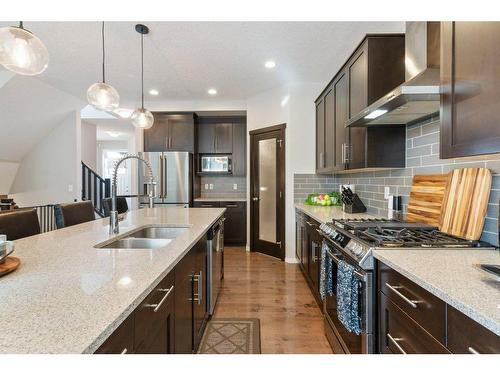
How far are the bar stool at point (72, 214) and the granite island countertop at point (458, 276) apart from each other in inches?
90.3

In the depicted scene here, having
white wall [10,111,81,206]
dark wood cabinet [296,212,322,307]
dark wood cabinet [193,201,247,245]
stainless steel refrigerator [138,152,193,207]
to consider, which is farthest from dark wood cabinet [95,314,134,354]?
white wall [10,111,81,206]

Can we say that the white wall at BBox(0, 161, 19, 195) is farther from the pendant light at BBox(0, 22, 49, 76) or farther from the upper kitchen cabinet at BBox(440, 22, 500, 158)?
the upper kitchen cabinet at BBox(440, 22, 500, 158)

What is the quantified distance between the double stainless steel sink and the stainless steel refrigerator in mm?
2728

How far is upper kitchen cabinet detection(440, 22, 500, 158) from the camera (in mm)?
911

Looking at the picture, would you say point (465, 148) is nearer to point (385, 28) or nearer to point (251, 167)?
point (385, 28)

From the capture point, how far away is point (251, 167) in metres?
4.78

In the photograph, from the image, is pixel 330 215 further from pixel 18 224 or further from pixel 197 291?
pixel 18 224

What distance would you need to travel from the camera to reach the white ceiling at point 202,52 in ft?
8.61

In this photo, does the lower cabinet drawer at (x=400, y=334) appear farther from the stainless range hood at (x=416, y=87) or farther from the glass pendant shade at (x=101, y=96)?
the glass pendant shade at (x=101, y=96)

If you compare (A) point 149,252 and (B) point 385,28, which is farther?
(B) point 385,28

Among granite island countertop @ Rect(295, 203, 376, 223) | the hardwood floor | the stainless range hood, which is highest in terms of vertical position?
the stainless range hood

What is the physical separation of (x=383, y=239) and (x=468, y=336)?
0.69 metres
